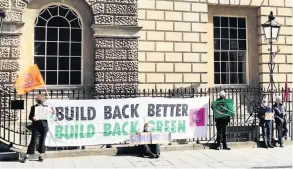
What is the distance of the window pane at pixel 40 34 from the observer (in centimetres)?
1486

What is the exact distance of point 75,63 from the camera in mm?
15258

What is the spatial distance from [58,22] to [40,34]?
0.81 m

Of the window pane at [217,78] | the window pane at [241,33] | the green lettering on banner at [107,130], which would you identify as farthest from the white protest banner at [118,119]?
the window pane at [241,33]

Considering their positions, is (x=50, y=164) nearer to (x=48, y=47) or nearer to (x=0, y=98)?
(x=0, y=98)

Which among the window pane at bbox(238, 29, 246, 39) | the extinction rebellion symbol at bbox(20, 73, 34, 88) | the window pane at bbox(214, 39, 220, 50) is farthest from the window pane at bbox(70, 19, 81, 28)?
the window pane at bbox(238, 29, 246, 39)

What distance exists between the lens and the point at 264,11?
17641 millimetres

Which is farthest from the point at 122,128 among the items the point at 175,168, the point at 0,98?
the point at 0,98

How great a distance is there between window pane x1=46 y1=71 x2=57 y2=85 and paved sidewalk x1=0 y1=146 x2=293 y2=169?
4.35 m

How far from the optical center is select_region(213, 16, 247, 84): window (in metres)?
17.5

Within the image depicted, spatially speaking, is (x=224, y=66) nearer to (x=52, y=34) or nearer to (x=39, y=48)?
(x=52, y=34)

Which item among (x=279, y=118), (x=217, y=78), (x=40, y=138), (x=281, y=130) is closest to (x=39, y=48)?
(x=40, y=138)

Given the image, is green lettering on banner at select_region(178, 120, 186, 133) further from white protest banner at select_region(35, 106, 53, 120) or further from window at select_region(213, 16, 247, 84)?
window at select_region(213, 16, 247, 84)

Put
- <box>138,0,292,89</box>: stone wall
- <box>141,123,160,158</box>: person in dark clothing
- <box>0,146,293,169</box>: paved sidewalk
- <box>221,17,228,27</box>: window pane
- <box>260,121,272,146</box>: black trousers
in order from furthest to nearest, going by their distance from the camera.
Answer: <box>221,17,228,27</box>: window pane < <box>138,0,292,89</box>: stone wall < <box>260,121,272,146</box>: black trousers < <box>141,123,160,158</box>: person in dark clothing < <box>0,146,293,169</box>: paved sidewalk

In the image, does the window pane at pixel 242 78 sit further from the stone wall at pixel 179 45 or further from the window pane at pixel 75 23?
the window pane at pixel 75 23
